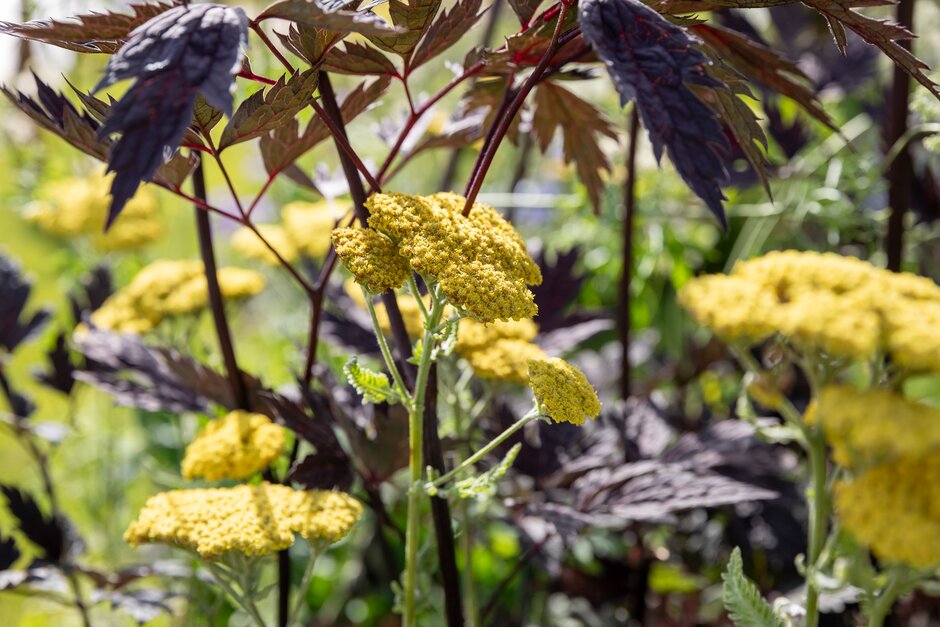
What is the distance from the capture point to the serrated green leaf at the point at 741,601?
609 millimetres

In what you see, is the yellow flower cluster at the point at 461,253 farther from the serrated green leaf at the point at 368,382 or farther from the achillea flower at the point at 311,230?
the achillea flower at the point at 311,230

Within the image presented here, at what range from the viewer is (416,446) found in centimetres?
65

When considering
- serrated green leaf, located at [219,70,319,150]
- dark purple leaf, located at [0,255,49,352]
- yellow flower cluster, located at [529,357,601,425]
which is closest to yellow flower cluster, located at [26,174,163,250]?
dark purple leaf, located at [0,255,49,352]

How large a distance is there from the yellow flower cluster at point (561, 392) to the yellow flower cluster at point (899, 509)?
18cm

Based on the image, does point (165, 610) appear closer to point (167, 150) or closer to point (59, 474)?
point (167, 150)

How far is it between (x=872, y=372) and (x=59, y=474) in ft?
5.12

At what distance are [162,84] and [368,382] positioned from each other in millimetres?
255

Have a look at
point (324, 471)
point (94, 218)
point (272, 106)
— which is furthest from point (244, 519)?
point (94, 218)

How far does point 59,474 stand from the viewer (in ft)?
5.46

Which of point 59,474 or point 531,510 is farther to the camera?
point 59,474

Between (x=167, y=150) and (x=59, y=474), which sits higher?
(x=167, y=150)

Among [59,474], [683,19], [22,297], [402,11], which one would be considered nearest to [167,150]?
[402,11]

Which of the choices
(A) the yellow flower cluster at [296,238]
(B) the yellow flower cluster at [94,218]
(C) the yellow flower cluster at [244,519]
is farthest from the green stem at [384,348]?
(B) the yellow flower cluster at [94,218]

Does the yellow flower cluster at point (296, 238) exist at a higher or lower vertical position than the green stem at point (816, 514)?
higher
